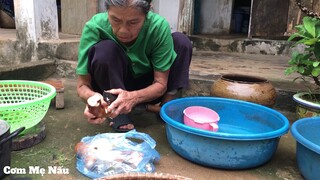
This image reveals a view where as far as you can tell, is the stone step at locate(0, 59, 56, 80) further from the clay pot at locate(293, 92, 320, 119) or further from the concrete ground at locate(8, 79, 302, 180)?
the clay pot at locate(293, 92, 320, 119)

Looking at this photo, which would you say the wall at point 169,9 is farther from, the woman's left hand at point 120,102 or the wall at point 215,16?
the woman's left hand at point 120,102

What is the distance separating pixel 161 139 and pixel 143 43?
0.57 meters

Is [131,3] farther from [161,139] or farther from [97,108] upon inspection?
[161,139]

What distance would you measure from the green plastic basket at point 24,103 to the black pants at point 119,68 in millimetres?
265

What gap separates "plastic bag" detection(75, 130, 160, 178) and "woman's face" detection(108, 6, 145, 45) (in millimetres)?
513

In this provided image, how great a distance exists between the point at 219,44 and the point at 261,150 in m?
2.82

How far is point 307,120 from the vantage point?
4.87ft

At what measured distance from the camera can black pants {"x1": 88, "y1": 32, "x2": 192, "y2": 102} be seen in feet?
5.33

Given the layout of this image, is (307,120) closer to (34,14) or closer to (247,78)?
(247,78)

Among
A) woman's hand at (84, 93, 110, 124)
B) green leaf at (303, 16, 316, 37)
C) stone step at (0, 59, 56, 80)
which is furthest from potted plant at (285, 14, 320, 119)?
stone step at (0, 59, 56, 80)

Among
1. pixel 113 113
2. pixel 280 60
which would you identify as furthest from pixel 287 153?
pixel 280 60

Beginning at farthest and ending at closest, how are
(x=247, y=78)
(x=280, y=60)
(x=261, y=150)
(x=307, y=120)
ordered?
(x=280, y=60) < (x=247, y=78) < (x=307, y=120) < (x=261, y=150)

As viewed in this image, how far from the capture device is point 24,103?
1.39 meters

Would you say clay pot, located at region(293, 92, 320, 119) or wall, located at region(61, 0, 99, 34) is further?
wall, located at region(61, 0, 99, 34)
